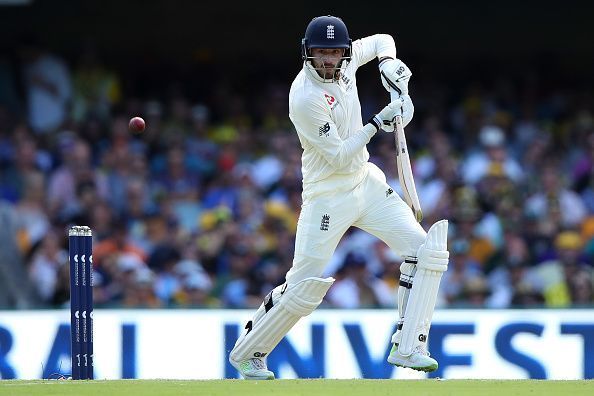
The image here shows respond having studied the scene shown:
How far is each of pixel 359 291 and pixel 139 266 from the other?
69.7 inches

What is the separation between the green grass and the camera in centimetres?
696

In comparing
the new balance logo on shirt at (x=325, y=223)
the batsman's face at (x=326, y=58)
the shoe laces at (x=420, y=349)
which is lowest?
the shoe laces at (x=420, y=349)

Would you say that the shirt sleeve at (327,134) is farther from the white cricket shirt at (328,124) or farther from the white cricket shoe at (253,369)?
the white cricket shoe at (253,369)

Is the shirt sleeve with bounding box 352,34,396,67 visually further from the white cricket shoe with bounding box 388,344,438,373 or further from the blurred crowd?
the blurred crowd

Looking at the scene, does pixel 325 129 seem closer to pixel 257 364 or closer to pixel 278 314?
pixel 278 314

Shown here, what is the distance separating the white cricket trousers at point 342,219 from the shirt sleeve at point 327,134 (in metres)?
0.20

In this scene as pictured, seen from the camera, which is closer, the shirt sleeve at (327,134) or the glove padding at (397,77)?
the shirt sleeve at (327,134)

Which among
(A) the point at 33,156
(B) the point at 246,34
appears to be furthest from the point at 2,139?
(B) the point at 246,34

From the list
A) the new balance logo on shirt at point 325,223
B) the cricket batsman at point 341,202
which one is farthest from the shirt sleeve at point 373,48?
the new balance logo on shirt at point 325,223

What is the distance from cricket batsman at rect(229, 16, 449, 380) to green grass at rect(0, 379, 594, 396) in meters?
0.24

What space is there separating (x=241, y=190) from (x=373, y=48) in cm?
490

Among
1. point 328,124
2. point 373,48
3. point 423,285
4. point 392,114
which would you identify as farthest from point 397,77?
point 423,285

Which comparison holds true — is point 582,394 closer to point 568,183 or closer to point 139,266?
point 139,266

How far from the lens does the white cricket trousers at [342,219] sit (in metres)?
7.54
